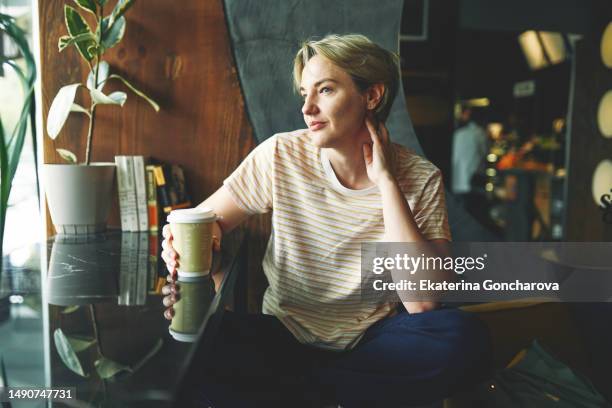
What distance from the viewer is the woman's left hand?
1384mm

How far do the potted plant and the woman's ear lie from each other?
0.79 meters

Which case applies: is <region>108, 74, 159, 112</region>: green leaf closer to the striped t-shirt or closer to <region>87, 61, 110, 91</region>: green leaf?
<region>87, 61, 110, 91</region>: green leaf

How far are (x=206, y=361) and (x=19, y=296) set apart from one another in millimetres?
459

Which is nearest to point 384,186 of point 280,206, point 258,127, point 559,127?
point 280,206

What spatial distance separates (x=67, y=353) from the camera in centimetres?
77

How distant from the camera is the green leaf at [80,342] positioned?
79 cm

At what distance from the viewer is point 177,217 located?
46.1 inches

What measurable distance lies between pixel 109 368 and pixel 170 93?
1.31 m

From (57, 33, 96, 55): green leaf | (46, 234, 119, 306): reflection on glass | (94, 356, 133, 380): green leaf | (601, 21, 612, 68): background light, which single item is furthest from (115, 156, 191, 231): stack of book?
(601, 21, 612, 68): background light

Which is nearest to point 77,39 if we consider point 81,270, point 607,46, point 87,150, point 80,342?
point 87,150

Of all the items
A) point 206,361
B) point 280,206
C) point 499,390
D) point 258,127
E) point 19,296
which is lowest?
point 499,390

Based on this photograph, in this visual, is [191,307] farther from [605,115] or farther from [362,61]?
[605,115]

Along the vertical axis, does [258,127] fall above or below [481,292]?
above

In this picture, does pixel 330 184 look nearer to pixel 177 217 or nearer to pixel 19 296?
pixel 177 217
